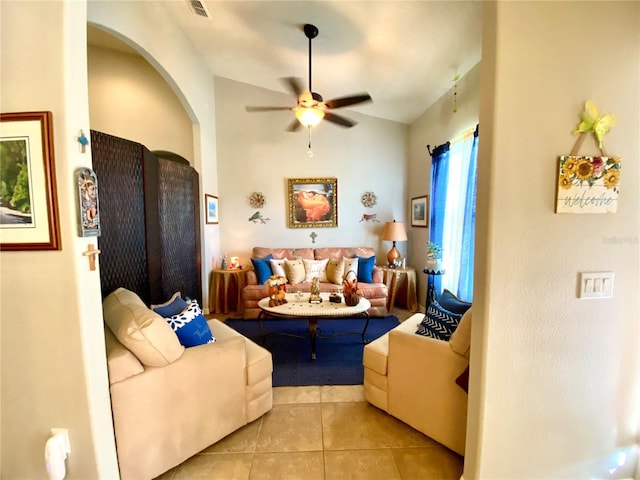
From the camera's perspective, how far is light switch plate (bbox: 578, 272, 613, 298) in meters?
1.20

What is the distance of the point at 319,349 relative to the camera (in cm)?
293

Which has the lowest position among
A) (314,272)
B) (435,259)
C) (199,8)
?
(314,272)

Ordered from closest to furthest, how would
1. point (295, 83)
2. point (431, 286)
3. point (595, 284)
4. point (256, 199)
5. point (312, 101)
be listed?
1. point (595, 284)
2. point (295, 83)
3. point (312, 101)
4. point (431, 286)
5. point (256, 199)

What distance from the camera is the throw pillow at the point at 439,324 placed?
1757 millimetres

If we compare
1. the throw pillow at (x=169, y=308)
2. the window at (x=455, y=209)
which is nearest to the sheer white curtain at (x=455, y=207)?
the window at (x=455, y=209)

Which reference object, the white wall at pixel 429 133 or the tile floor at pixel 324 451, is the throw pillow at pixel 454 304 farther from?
the white wall at pixel 429 133

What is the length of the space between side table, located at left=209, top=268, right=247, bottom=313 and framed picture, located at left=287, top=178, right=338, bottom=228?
124cm

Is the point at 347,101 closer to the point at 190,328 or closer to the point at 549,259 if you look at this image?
the point at 549,259

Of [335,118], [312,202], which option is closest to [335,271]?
[312,202]

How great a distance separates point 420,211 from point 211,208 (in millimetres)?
3240

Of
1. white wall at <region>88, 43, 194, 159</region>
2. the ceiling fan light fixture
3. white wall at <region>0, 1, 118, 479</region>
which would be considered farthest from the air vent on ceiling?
white wall at <region>0, 1, 118, 479</region>

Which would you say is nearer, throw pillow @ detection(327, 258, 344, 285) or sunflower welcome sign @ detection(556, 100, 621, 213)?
sunflower welcome sign @ detection(556, 100, 621, 213)

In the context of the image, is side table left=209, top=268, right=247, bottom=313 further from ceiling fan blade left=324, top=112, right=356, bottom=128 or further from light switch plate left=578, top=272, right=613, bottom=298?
light switch plate left=578, top=272, right=613, bottom=298

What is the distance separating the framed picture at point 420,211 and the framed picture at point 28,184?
402cm
